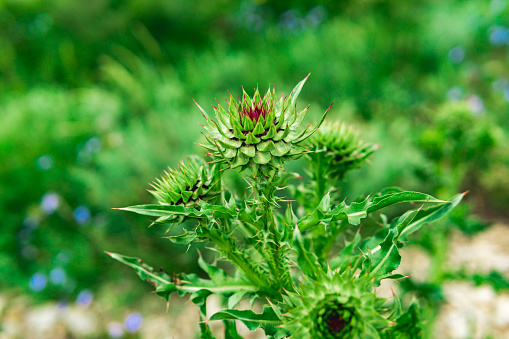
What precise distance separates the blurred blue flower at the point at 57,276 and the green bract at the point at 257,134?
2.88 meters

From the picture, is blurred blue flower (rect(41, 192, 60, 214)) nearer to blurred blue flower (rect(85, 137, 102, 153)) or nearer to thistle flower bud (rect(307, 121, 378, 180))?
blurred blue flower (rect(85, 137, 102, 153))

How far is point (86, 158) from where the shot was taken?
3717 mm

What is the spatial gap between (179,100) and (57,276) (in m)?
2.04

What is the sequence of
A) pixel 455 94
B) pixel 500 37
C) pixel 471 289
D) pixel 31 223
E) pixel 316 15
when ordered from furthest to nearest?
1. pixel 316 15
2. pixel 500 37
3. pixel 455 94
4. pixel 31 223
5. pixel 471 289

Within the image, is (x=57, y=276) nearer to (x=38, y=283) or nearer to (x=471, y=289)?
(x=38, y=283)

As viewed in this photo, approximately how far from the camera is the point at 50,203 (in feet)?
11.0

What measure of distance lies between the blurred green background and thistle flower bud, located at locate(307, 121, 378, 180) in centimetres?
109

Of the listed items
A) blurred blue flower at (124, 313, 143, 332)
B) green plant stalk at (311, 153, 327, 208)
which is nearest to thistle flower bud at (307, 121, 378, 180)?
green plant stalk at (311, 153, 327, 208)

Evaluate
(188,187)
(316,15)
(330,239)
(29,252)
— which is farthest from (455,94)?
(29,252)

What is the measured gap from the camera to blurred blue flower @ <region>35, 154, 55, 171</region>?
3644 mm

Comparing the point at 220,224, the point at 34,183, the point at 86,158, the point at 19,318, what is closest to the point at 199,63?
the point at 86,158

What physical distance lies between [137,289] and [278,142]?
2755mm

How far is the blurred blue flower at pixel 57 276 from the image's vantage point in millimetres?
3081

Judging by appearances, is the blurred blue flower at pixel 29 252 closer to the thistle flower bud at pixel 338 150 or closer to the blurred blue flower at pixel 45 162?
the blurred blue flower at pixel 45 162
